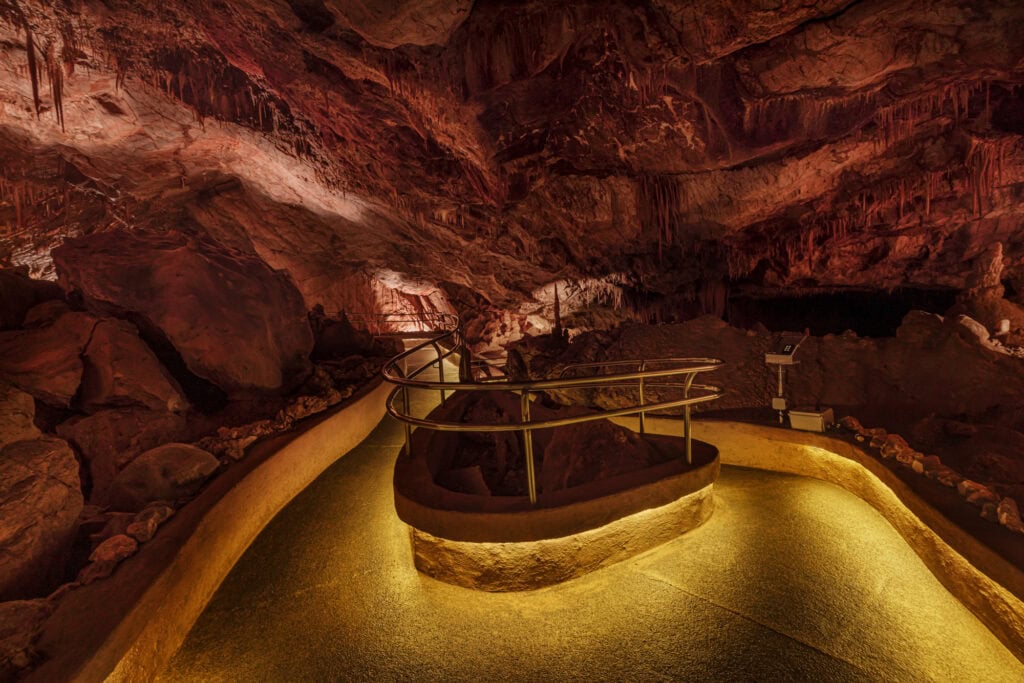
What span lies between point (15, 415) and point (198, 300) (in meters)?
2.69

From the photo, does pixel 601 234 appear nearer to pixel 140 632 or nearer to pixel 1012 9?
pixel 1012 9

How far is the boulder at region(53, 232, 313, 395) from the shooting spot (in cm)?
572

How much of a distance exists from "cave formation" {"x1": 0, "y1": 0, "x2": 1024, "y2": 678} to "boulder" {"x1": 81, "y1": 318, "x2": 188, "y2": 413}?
0.09 feet

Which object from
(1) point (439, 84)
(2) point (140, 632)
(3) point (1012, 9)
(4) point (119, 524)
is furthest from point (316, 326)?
(3) point (1012, 9)

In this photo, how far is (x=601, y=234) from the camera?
11.7 meters

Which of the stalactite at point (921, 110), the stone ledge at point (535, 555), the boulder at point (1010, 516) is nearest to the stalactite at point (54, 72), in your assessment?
the stone ledge at point (535, 555)

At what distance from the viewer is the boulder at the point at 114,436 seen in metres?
4.23

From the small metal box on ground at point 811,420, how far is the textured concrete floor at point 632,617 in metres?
1.00

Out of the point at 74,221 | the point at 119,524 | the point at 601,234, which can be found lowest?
the point at 119,524

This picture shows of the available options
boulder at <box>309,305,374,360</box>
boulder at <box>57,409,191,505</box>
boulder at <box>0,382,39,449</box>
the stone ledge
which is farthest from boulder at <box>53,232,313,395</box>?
the stone ledge

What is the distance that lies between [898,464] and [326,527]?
4.44 m

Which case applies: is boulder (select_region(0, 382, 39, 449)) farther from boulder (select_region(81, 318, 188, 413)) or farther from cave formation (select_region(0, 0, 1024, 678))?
boulder (select_region(81, 318, 188, 413))

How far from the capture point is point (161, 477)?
3.68 meters

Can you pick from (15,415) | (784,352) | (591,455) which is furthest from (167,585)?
(784,352)
